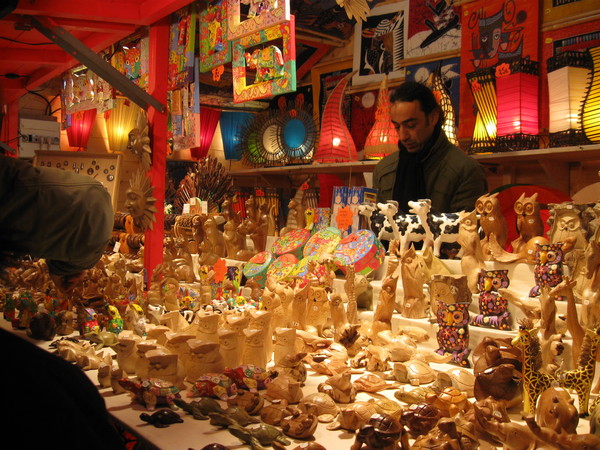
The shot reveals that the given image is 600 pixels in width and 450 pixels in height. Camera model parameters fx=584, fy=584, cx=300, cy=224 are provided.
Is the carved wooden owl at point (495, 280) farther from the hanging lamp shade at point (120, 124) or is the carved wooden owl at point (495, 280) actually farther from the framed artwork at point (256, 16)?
the hanging lamp shade at point (120, 124)

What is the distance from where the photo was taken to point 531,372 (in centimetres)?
176

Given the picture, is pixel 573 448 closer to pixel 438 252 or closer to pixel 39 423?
pixel 39 423

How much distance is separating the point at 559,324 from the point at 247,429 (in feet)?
3.80

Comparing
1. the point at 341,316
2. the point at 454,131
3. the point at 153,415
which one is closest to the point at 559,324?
the point at 341,316

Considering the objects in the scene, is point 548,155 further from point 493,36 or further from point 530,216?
point 493,36

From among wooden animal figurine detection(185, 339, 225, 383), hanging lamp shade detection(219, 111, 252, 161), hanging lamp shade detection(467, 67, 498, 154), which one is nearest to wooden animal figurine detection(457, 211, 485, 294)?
wooden animal figurine detection(185, 339, 225, 383)

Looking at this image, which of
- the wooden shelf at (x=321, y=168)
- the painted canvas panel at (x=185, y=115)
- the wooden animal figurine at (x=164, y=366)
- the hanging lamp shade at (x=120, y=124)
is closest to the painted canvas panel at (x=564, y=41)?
the wooden shelf at (x=321, y=168)

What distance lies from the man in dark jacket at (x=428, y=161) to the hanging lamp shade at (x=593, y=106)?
24.9 inches

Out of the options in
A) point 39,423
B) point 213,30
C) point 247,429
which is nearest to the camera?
point 39,423

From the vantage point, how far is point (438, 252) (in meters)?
3.04

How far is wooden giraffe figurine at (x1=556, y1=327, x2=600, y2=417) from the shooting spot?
1.74 metres

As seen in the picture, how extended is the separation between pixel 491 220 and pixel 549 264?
1.45 feet

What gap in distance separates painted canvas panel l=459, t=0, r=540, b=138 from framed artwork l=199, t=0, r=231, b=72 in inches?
73.0

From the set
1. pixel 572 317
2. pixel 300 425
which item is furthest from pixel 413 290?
pixel 300 425
